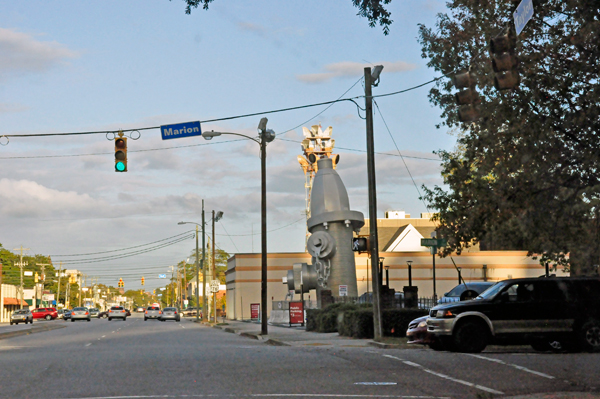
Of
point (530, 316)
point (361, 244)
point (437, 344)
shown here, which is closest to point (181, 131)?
Answer: point (361, 244)

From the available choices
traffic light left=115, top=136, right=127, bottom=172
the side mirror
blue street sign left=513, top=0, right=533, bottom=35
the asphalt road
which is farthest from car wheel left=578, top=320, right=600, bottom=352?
traffic light left=115, top=136, right=127, bottom=172

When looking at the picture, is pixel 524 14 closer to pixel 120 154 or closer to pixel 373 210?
pixel 373 210

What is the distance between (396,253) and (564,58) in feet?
169

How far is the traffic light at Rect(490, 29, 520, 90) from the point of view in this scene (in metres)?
11.7

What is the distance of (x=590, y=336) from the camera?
1769cm

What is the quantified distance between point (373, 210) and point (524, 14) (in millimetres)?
13793

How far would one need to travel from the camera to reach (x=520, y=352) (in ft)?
60.2

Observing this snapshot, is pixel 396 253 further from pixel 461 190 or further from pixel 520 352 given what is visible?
pixel 520 352

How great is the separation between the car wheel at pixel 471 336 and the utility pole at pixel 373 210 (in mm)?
5338

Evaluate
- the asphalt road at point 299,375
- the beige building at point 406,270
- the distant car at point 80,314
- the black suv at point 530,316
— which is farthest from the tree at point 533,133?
the distant car at point 80,314

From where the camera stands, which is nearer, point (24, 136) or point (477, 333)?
point (477, 333)

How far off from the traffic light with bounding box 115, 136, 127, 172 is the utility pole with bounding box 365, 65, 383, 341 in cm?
764

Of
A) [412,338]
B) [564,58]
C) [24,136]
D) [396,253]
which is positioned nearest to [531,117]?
[564,58]

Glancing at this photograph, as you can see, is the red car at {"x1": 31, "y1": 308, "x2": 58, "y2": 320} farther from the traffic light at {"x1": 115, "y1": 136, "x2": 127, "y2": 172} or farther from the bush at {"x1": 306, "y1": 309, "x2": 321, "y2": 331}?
the traffic light at {"x1": 115, "y1": 136, "x2": 127, "y2": 172}
